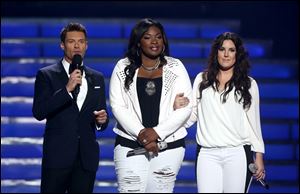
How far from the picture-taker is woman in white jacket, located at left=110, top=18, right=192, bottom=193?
412 cm

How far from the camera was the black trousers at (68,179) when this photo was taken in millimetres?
4254

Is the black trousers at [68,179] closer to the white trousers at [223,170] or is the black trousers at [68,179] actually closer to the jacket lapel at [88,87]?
the jacket lapel at [88,87]

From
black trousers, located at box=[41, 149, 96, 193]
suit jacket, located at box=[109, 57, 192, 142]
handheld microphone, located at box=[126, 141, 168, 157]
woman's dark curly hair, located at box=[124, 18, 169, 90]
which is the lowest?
black trousers, located at box=[41, 149, 96, 193]

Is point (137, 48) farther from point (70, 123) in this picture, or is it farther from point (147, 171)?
point (147, 171)

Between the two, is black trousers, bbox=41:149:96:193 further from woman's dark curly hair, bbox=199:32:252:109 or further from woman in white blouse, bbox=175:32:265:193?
woman's dark curly hair, bbox=199:32:252:109

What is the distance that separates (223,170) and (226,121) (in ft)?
0.89

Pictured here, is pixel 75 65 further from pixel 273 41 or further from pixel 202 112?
pixel 273 41

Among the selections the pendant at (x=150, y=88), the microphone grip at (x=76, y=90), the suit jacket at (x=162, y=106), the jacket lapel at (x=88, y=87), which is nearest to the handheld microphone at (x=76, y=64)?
the microphone grip at (x=76, y=90)

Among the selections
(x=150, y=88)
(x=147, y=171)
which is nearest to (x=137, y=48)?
(x=150, y=88)

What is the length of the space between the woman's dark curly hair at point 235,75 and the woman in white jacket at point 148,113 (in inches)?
6.6

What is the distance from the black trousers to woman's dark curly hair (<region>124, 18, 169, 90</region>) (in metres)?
0.52

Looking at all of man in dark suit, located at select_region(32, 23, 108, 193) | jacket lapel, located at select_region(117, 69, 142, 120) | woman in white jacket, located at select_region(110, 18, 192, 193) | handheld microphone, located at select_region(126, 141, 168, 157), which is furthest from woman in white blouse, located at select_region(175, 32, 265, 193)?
man in dark suit, located at select_region(32, 23, 108, 193)

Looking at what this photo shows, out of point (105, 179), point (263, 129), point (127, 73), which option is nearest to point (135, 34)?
point (127, 73)

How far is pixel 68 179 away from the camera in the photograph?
432cm
